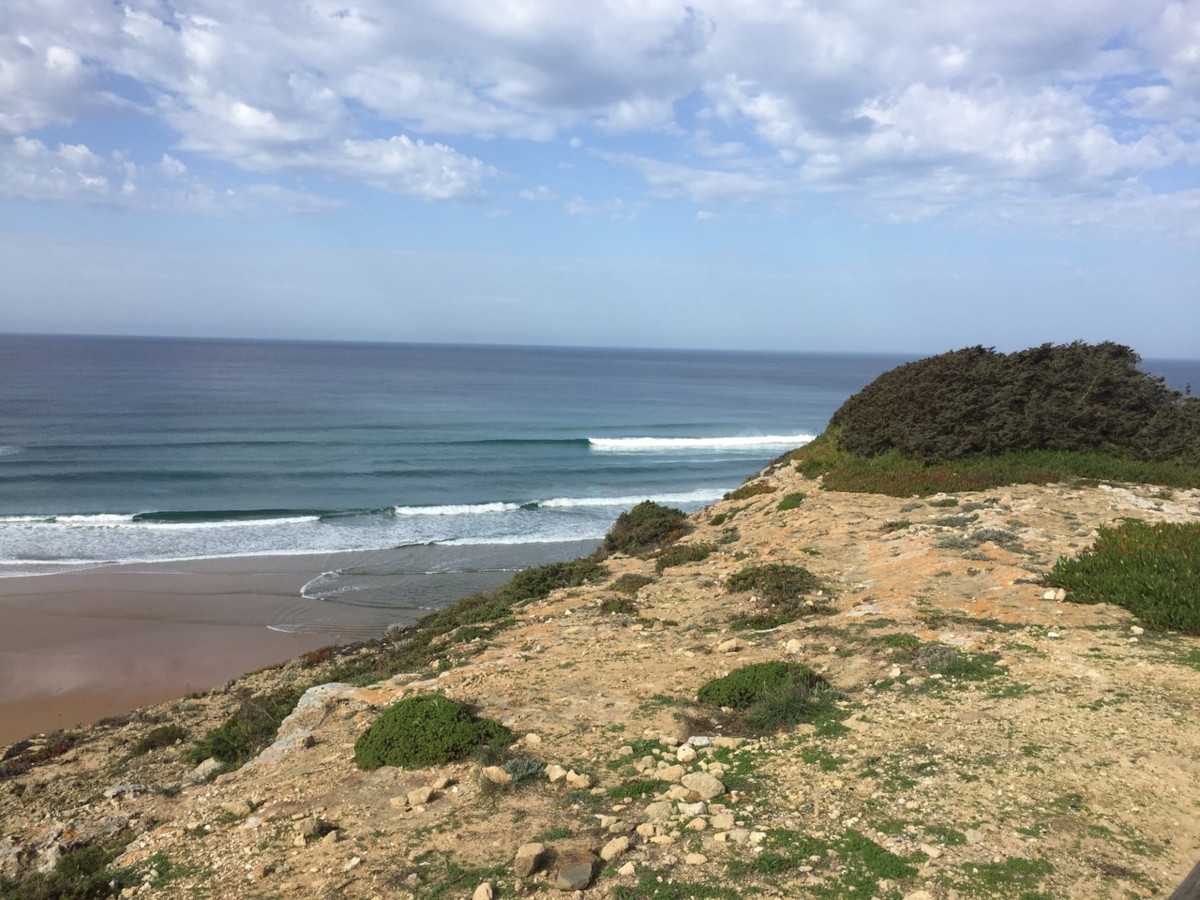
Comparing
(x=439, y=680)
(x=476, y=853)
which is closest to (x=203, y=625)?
(x=439, y=680)

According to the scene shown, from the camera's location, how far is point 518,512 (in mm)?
32906

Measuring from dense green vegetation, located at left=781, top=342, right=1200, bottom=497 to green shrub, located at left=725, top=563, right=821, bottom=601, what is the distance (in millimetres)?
5696

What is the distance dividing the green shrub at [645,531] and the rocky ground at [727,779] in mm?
5245

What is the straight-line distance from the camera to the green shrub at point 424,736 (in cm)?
720

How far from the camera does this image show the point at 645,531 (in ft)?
56.6

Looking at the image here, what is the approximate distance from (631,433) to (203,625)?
Answer: 41720 millimetres

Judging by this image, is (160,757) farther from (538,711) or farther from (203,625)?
(203,625)

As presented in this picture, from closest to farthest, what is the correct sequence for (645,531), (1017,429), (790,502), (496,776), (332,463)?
1. (496,776)
2. (790,502)
3. (645,531)
4. (1017,429)
5. (332,463)

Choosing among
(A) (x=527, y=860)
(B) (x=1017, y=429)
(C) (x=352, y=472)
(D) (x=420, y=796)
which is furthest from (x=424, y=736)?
(C) (x=352, y=472)

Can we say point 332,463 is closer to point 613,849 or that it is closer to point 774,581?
point 774,581

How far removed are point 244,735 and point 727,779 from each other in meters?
6.29

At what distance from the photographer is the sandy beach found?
1504 centimetres

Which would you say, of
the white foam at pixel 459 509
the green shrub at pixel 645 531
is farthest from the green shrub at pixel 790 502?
the white foam at pixel 459 509

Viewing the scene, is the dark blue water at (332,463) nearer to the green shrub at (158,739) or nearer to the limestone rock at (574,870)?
the green shrub at (158,739)
